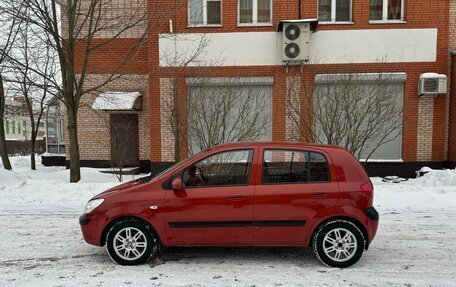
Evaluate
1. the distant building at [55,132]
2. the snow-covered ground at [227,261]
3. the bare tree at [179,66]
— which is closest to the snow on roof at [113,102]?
the bare tree at [179,66]

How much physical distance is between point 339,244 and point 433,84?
350 inches

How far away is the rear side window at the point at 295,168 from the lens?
413cm

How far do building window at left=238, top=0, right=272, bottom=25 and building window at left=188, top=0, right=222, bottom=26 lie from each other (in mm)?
793

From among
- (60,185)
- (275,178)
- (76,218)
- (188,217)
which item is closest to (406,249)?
(275,178)

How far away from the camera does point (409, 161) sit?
11094 mm

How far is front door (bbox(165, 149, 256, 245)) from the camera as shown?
13.3 ft

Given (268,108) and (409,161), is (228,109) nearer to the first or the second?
(268,108)

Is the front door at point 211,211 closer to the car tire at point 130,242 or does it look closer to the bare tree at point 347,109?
the car tire at point 130,242

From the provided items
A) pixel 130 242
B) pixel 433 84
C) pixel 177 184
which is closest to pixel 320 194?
pixel 177 184

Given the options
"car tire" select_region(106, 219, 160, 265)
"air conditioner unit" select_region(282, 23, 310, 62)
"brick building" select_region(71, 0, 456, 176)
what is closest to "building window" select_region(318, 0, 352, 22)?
"brick building" select_region(71, 0, 456, 176)

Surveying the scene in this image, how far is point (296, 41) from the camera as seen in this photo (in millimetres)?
10625

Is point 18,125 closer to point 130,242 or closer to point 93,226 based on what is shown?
point 93,226

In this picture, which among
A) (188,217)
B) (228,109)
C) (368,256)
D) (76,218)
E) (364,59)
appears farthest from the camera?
(364,59)

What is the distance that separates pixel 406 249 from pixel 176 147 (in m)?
7.83
